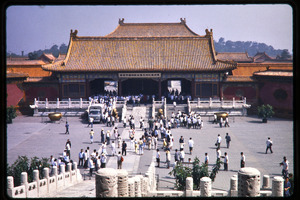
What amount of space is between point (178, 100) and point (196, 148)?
17.6 metres

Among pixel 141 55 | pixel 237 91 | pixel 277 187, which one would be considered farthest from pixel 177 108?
pixel 277 187

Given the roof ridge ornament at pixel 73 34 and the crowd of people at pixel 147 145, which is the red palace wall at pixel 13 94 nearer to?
the roof ridge ornament at pixel 73 34

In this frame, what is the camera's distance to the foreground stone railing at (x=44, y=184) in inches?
702

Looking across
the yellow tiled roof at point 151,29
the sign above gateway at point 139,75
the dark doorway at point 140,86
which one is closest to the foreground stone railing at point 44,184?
the sign above gateway at point 139,75

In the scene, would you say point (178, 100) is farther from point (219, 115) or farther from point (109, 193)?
point (109, 193)

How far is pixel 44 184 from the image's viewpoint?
20016 mm

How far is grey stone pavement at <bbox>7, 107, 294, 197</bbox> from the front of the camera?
2370 centimetres

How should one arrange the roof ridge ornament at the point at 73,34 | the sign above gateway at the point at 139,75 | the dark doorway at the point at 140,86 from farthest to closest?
the dark doorway at the point at 140,86 → the roof ridge ornament at the point at 73,34 → the sign above gateway at the point at 139,75

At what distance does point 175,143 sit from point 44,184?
13.6 metres

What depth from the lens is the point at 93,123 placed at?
3975 cm

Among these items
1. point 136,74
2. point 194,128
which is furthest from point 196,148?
point 136,74

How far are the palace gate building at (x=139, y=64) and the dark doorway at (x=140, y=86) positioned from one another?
15.1ft

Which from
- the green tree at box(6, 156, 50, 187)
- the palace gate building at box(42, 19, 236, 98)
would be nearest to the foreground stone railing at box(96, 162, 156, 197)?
the green tree at box(6, 156, 50, 187)

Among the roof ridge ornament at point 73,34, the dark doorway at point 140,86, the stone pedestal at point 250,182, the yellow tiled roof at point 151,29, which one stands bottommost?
the stone pedestal at point 250,182
